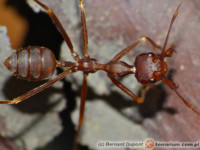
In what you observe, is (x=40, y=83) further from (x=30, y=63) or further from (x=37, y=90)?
(x=30, y=63)

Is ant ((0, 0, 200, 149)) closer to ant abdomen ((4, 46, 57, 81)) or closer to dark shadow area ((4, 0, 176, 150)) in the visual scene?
ant abdomen ((4, 46, 57, 81))

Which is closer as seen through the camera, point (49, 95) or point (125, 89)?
point (125, 89)

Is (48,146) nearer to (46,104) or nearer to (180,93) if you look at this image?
(46,104)

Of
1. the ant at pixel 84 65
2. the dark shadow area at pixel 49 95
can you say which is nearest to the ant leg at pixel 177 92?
the ant at pixel 84 65

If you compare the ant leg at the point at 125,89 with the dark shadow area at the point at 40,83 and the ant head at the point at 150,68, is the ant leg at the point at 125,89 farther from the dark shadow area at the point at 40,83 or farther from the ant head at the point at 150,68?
the dark shadow area at the point at 40,83

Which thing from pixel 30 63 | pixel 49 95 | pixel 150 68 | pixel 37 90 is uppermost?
pixel 30 63

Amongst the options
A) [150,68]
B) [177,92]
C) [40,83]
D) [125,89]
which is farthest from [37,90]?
[177,92]
